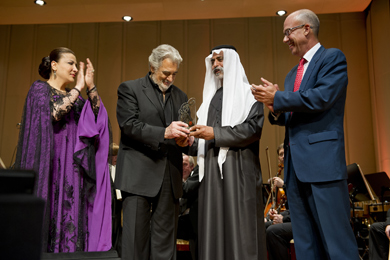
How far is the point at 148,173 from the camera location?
8.45 feet

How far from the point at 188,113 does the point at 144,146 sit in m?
0.38

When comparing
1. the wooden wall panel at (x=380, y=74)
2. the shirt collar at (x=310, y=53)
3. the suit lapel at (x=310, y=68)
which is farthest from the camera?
the wooden wall panel at (x=380, y=74)

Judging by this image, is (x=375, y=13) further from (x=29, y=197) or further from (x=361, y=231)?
(x=29, y=197)

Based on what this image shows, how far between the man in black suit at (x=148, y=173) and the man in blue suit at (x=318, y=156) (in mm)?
684

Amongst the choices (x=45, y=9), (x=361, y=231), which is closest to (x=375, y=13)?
(x=361, y=231)

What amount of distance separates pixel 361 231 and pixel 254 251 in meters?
3.14

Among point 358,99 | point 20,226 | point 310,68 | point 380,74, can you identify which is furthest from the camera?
point 358,99

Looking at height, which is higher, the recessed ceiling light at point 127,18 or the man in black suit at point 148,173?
the recessed ceiling light at point 127,18

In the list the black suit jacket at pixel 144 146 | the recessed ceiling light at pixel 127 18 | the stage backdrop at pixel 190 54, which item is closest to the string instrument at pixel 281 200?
the black suit jacket at pixel 144 146

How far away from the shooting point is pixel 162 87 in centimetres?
282

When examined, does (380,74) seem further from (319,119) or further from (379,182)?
(319,119)

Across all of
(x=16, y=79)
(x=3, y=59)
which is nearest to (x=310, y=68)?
→ (x=16, y=79)

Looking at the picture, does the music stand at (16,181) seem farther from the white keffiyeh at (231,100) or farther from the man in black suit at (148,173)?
the white keffiyeh at (231,100)

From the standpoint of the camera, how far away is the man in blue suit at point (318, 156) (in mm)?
2098
